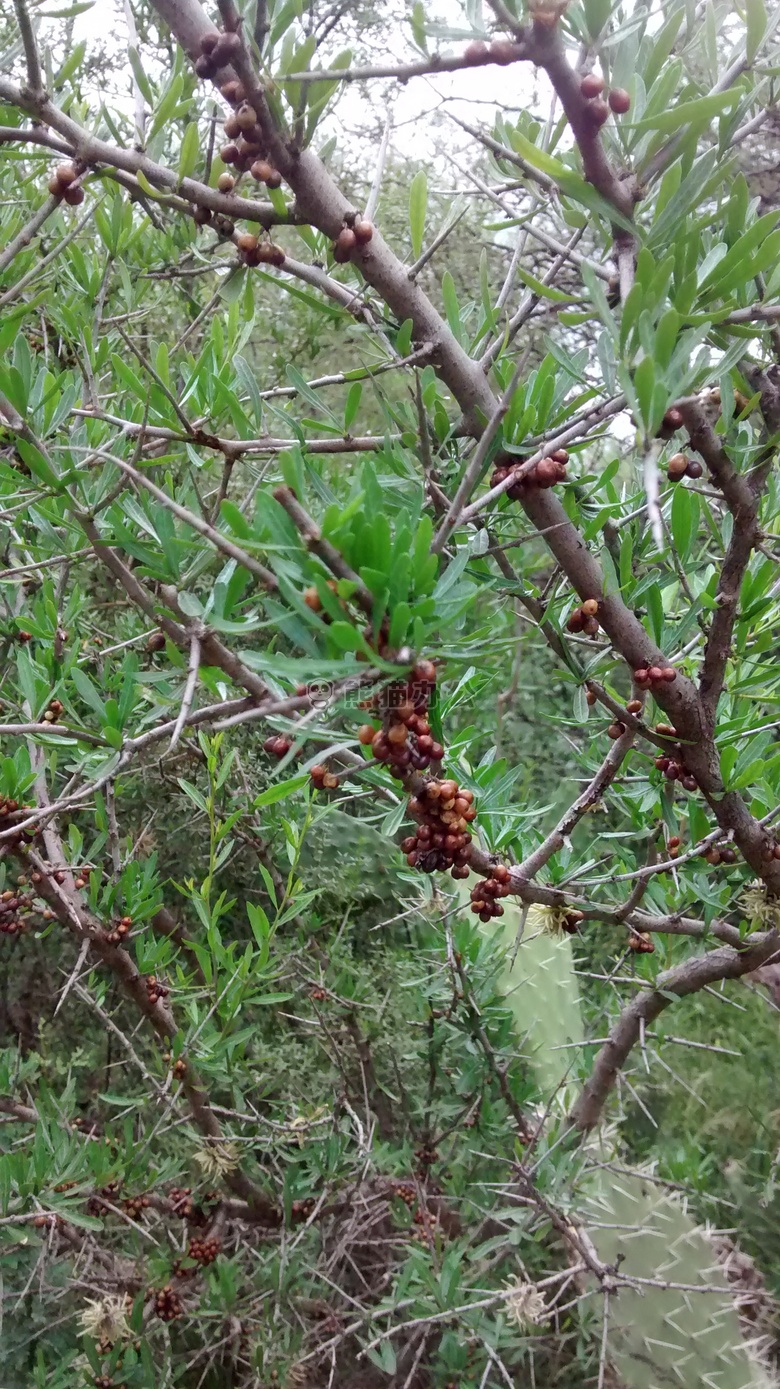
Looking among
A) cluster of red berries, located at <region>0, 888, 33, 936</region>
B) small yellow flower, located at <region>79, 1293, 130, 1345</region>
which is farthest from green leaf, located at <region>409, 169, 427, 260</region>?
small yellow flower, located at <region>79, 1293, 130, 1345</region>

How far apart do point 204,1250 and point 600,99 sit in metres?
0.76

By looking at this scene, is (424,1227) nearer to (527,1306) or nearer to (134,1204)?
(527,1306)

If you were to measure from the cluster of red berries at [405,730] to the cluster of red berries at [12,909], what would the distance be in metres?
0.41

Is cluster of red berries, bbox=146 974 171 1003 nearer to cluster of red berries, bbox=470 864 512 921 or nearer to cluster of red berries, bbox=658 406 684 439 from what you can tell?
cluster of red berries, bbox=470 864 512 921

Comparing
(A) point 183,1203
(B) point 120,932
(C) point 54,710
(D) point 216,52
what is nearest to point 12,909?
(B) point 120,932

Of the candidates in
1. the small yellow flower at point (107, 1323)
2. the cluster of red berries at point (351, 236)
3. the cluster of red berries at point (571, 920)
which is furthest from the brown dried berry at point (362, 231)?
the small yellow flower at point (107, 1323)

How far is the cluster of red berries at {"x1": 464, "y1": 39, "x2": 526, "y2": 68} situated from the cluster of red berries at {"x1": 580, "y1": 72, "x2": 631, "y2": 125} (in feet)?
0.07

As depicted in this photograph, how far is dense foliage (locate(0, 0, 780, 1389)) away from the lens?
0.25 metres

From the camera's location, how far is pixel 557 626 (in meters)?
0.39

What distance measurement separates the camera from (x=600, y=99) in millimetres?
249

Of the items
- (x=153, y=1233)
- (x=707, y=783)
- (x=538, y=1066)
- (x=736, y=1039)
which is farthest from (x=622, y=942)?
(x=707, y=783)

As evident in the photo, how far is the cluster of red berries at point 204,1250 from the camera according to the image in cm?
65

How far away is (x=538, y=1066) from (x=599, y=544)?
511mm

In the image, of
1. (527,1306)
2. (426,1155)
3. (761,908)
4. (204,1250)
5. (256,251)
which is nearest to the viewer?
(256,251)
